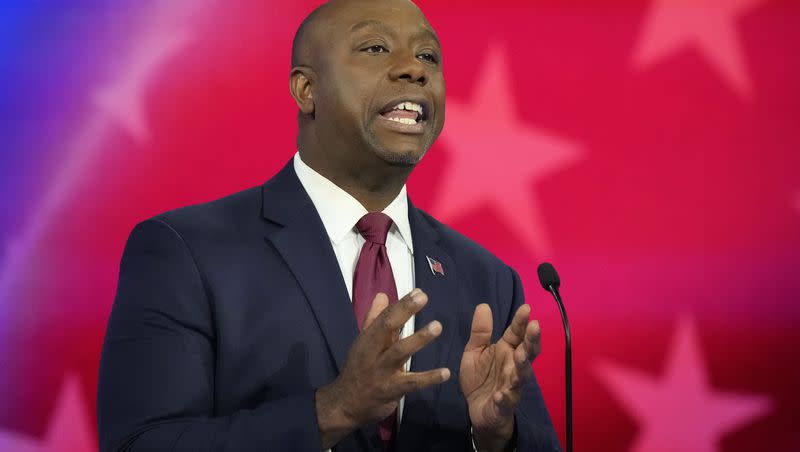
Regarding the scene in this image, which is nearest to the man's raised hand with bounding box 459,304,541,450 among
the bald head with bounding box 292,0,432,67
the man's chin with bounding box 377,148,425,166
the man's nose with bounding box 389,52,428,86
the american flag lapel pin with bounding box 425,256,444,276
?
the american flag lapel pin with bounding box 425,256,444,276

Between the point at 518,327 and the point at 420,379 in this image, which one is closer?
the point at 420,379

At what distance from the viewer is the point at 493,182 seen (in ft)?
11.2

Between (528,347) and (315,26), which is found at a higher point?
(315,26)

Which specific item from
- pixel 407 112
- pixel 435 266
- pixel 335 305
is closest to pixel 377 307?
pixel 335 305

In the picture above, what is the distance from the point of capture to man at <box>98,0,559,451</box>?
185cm

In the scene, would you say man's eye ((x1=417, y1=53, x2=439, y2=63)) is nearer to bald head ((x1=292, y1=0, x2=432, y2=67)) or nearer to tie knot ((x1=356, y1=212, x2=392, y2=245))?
bald head ((x1=292, y1=0, x2=432, y2=67))

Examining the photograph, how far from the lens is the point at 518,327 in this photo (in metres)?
1.91

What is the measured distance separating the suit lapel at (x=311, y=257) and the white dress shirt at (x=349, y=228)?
0.14 feet

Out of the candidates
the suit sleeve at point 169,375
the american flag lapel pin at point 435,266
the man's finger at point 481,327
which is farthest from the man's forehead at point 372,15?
the man's finger at point 481,327

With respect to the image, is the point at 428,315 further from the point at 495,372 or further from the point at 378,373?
the point at 378,373

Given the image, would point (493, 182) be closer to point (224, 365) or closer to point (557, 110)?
point (557, 110)

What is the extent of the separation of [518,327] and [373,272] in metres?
0.44

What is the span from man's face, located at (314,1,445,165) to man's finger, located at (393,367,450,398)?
0.75m

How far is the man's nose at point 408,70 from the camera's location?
233cm
